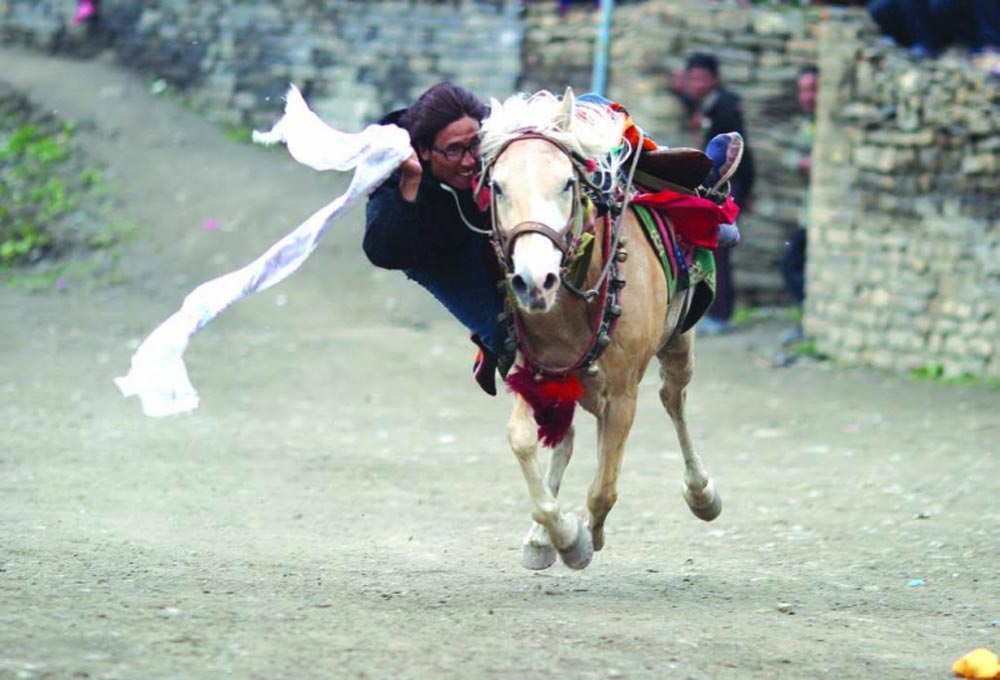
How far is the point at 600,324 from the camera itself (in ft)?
17.8

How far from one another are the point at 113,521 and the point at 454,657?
289cm

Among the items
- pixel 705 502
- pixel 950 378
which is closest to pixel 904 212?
pixel 950 378

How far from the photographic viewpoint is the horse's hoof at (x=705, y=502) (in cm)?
678

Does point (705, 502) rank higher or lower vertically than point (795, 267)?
higher

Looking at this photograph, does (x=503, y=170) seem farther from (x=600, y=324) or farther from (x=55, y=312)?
(x=55, y=312)

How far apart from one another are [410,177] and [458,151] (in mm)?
226

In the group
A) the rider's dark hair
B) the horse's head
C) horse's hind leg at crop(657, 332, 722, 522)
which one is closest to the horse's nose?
the horse's head

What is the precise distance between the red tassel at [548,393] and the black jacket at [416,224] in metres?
0.52

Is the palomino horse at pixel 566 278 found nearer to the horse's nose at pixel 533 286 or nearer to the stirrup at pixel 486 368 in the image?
the horse's nose at pixel 533 286

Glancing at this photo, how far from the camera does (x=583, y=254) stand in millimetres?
5297

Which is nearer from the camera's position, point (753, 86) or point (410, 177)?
point (410, 177)

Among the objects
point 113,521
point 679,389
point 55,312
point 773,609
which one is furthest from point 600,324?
point 55,312

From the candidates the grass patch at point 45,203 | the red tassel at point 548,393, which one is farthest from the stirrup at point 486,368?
the grass patch at point 45,203

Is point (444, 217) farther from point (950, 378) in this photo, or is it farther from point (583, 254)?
point (950, 378)
